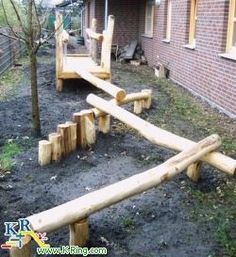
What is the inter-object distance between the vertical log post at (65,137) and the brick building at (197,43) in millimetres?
3791

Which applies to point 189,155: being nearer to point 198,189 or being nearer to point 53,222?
point 198,189

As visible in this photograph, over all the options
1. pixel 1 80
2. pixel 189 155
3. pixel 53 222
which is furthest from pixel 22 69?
pixel 53 222

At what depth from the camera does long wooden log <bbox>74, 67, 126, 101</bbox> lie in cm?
820

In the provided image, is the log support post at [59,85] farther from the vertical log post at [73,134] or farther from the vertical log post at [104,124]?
the vertical log post at [73,134]

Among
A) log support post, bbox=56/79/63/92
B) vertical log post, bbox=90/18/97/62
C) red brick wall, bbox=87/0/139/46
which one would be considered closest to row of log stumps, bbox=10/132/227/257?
log support post, bbox=56/79/63/92

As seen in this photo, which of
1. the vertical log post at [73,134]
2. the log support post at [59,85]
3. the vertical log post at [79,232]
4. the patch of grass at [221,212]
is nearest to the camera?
the vertical log post at [79,232]

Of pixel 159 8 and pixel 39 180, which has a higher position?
pixel 159 8

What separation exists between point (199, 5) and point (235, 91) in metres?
3.33

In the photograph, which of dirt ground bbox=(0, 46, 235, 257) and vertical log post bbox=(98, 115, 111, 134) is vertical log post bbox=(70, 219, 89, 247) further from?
vertical log post bbox=(98, 115, 111, 134)

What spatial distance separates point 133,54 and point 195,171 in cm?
1409

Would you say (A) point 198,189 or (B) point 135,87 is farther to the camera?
(B) point 135,87

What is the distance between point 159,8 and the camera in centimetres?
1611

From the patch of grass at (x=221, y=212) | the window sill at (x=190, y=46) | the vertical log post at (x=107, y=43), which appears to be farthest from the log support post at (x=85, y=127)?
the window sill at (x=190, y=46)

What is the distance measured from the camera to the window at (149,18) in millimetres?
17855
